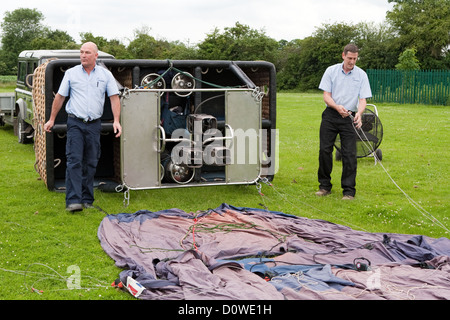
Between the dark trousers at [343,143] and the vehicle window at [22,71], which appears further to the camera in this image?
the vehicle window at [22,71]

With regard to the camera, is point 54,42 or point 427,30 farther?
point 54,42

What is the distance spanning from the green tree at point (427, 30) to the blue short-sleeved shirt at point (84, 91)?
153 ft

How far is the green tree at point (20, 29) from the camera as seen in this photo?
3354 inches

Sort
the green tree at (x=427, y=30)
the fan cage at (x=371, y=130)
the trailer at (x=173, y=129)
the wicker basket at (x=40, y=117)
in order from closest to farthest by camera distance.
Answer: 1. the trailer at (x=173, y=129)
2. the wicker basket at (x=40, y=117)
3. the fan cage at (x=371, y=130)
4. the green tree at (x=427, y=30)

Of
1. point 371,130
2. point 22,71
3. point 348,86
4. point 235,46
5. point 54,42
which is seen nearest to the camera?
point 348,86

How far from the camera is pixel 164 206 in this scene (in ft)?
27.7

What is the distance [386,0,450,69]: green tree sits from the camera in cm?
5169

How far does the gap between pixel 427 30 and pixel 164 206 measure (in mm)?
49246

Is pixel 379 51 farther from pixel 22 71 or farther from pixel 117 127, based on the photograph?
pixel 117 127

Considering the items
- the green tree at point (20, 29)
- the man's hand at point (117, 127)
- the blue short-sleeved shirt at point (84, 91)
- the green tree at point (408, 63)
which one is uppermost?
the green tree at point (20, 29)

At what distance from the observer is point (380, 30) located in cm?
6025

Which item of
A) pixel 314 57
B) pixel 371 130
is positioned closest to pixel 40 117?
pixel 371 130

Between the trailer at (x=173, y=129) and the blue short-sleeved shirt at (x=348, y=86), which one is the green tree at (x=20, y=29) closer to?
the trailer at (x=173, y=129)

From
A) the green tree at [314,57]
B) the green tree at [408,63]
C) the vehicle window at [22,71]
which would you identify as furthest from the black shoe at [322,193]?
the green tree at [314,57]
